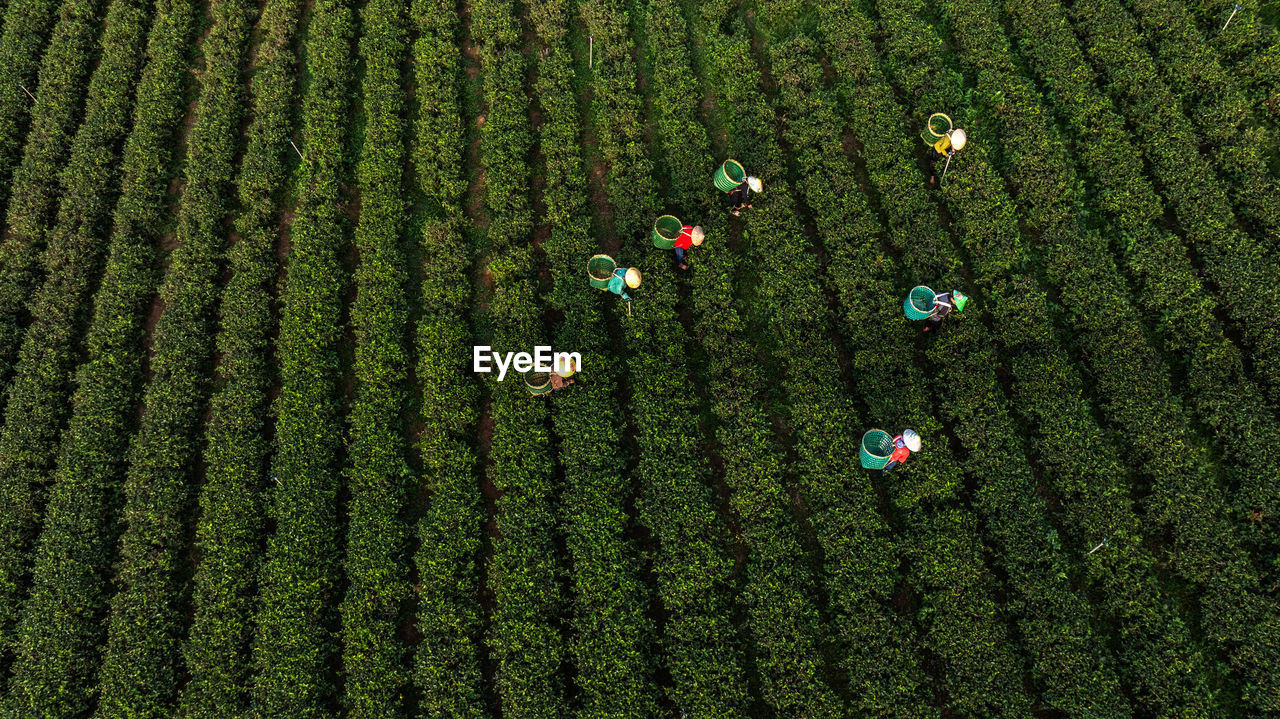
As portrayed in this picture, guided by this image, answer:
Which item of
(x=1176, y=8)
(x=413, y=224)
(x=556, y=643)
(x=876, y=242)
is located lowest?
(x=556, y=643)

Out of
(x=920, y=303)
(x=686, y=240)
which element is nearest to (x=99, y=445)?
(x=686, y=240)

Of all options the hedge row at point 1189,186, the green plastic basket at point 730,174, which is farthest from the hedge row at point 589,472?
the hedge row at point 1189,186

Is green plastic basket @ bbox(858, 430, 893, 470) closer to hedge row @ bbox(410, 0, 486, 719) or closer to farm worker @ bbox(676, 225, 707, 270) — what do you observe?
farm worker @ bbox(676, 225, 707, 270)

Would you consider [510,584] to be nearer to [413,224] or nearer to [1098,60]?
[413,224]

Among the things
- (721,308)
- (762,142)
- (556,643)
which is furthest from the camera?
(762,142)

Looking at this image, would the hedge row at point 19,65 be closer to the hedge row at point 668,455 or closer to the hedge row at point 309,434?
the hedge row at point 309,434

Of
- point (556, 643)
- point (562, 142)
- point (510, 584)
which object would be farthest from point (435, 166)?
point (556, 643)

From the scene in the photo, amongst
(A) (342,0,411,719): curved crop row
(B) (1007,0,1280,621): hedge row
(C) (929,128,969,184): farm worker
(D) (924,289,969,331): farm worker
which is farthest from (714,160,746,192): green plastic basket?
(B) (1007,0,1280,621): hedge row
